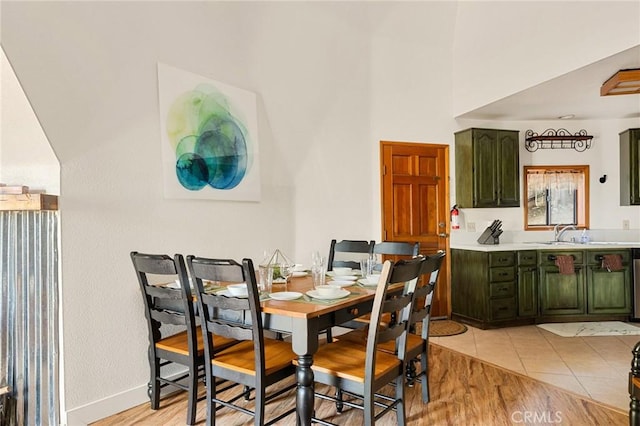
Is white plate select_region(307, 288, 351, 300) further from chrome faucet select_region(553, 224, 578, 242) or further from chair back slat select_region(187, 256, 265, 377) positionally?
chrome faucet select_region(553, 224, 578, 242)

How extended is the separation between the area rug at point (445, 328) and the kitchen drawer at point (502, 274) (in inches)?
24.0

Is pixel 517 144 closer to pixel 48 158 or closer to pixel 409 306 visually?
pixel 409 306

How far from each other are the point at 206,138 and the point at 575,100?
3.71 meters

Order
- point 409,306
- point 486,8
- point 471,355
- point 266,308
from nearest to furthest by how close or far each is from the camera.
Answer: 1. point 266,308
2. point 409,306
3. point 471,355
4. point 486,8

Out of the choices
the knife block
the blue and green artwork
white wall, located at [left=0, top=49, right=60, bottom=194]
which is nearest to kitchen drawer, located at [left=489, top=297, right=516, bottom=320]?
the knife block

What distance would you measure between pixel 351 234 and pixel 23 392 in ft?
9.65

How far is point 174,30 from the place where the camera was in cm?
290

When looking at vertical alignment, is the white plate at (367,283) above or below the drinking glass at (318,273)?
below

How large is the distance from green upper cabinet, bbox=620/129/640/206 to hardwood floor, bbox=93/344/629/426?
3074mm

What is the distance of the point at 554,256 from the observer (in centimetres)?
462

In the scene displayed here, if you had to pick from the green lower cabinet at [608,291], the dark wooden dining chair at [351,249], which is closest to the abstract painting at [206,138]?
the dark wooden dining chair at [351,249]

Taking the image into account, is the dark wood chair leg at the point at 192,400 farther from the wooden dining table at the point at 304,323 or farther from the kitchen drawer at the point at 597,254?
the kitchen drawer at the point at 597,254

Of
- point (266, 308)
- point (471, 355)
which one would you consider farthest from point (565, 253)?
point (266, 308)

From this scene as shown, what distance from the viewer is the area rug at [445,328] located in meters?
4.35
